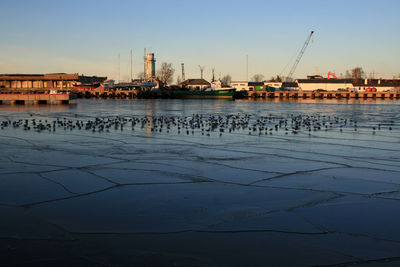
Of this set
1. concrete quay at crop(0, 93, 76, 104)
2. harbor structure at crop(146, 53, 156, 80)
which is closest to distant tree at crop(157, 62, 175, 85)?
harbor structure at crop(146, 53, 156, 80)

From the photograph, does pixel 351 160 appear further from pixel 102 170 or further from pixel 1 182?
pixel 1 182

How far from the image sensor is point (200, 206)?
8523 mm

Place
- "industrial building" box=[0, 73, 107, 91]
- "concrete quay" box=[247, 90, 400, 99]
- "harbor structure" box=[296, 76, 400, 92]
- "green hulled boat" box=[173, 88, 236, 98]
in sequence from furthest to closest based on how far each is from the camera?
"industrial building" box=[0, 73, 107, 91], "harbor structure" box=[296, 76, 400, 92], "concrete quay" box=[247, 90, 400, 99], "green hulled boat" box=[173, 88, 236, 98]

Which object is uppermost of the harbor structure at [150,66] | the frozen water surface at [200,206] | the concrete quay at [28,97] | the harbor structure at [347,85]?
the harbor structure at [150,66]

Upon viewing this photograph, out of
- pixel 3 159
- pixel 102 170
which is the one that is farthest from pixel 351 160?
pixel 3 159

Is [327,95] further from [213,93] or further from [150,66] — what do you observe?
[150,66]

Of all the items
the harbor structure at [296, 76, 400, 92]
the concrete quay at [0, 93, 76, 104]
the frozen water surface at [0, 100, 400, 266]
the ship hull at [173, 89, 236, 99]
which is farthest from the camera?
the harbor structure at [296, 76, 400, 92]

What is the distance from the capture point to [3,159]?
1388 cm

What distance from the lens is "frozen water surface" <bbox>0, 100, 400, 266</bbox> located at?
20.1 feet

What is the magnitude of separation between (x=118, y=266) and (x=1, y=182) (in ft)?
20.1

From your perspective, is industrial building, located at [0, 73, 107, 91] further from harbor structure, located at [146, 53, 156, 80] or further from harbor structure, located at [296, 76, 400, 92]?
harbor structure, located at [296, 76, 400, 92]

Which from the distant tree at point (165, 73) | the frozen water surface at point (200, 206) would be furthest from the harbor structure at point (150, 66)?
the frozen water surface at point (200, 206)

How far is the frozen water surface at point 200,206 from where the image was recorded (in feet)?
20.1

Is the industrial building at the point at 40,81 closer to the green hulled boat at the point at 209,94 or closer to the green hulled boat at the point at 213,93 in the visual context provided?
the green hulled boat at the point at 209,94
